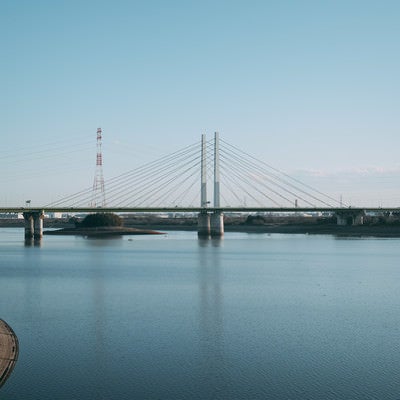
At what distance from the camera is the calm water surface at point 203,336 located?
13.5m

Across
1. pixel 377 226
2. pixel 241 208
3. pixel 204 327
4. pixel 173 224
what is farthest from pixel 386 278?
pixel 173 224

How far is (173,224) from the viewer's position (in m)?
158

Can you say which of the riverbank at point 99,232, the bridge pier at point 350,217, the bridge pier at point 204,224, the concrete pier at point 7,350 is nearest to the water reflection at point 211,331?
the concrete pier at point 7,350

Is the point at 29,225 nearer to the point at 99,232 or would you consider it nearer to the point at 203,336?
the point at 99,232

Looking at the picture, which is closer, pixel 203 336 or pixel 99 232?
pixel 203 336

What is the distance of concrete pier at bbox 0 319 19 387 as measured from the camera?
14.4 metres

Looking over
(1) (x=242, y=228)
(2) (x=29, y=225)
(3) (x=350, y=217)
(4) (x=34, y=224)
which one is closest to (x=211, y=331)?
(4) (x=34, y=224)

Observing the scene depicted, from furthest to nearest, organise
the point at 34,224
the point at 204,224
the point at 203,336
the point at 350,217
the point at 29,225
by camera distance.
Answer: the point at 350,217
the point at 204,224
the point at 29,225
the point at 34,224
the point at 203,336

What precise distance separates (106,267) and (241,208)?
51304 millimetres

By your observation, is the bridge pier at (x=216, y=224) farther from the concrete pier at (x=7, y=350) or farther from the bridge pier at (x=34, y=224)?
the concrete pier at (x=7, y=350)

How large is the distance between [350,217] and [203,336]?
311 feet

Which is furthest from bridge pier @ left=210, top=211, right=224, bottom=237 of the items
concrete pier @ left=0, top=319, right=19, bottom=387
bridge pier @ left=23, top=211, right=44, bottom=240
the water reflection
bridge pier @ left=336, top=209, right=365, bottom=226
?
concrete pier @ left=0, top=319, right=19, bottom=387

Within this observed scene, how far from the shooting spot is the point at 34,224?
309 feet

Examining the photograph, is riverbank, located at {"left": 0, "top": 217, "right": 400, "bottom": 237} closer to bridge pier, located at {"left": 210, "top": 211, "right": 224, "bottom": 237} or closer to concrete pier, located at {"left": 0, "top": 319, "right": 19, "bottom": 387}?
bridge pier, located at {"left": 210, "top": 211, "right": 224, "bottom": 237}
